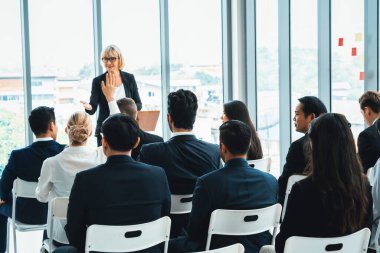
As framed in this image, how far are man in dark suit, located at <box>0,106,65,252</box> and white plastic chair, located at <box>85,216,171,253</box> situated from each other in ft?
4.81

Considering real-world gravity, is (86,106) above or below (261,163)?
above

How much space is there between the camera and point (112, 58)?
5.49 meters

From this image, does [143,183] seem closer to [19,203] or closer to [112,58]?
[19,203]

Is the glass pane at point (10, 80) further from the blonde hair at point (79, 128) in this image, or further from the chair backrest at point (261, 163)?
the chair backrest at point (261, 163)

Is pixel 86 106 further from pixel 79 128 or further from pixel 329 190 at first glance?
pixel 329 190

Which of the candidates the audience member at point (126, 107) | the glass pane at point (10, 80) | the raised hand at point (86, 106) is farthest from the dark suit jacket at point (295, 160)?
the glass pane at point (10, 80)

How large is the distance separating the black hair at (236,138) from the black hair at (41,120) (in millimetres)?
1623

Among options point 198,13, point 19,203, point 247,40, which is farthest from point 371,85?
point 19,203

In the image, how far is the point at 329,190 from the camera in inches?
90.0

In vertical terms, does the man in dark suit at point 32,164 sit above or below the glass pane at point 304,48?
below

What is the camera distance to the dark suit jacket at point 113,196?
252 cm

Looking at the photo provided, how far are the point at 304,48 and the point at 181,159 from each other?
3.69 m

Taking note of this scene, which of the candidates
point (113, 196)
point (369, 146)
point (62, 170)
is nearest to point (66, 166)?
point (62, 170)

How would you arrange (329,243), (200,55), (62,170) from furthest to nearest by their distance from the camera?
(200,55), (62,170), (329,243)
